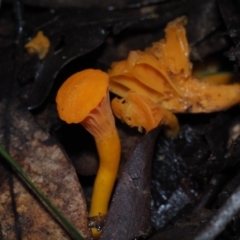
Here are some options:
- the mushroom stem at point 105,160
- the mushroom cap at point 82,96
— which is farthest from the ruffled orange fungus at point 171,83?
the mushroom cap at point 82,96

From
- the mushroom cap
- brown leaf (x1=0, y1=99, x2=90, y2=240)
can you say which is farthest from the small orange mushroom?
brown leaf (x1=0, y1=99, x2=90, y2=240)

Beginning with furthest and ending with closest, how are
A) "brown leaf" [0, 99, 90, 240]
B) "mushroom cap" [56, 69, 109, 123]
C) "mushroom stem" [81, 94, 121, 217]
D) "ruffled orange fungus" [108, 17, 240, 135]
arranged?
1. "ruffled orange fungus" [108, 17, 240, 135]
2. "mushroom stem" [81, 94, 121, 217]
3. "brown leaf" [0, 99, 90, 240]
4. "mushroom cap" [56, 69, 109, 123]

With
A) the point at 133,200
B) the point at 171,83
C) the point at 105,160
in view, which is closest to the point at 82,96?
the point at 105,160

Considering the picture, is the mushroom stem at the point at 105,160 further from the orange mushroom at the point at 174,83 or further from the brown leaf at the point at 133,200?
the orange mushroom at the point at 174,83

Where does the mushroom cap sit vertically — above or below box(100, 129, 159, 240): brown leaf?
above

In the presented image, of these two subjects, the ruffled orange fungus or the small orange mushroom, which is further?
the ruffled orange fungus

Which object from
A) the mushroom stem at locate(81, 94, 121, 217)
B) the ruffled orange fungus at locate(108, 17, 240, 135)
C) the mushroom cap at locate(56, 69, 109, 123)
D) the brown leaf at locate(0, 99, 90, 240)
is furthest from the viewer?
the ruffled orange fungus at locate(108, 17, 240, 135)

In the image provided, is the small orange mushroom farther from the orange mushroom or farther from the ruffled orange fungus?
the orange mushroom
